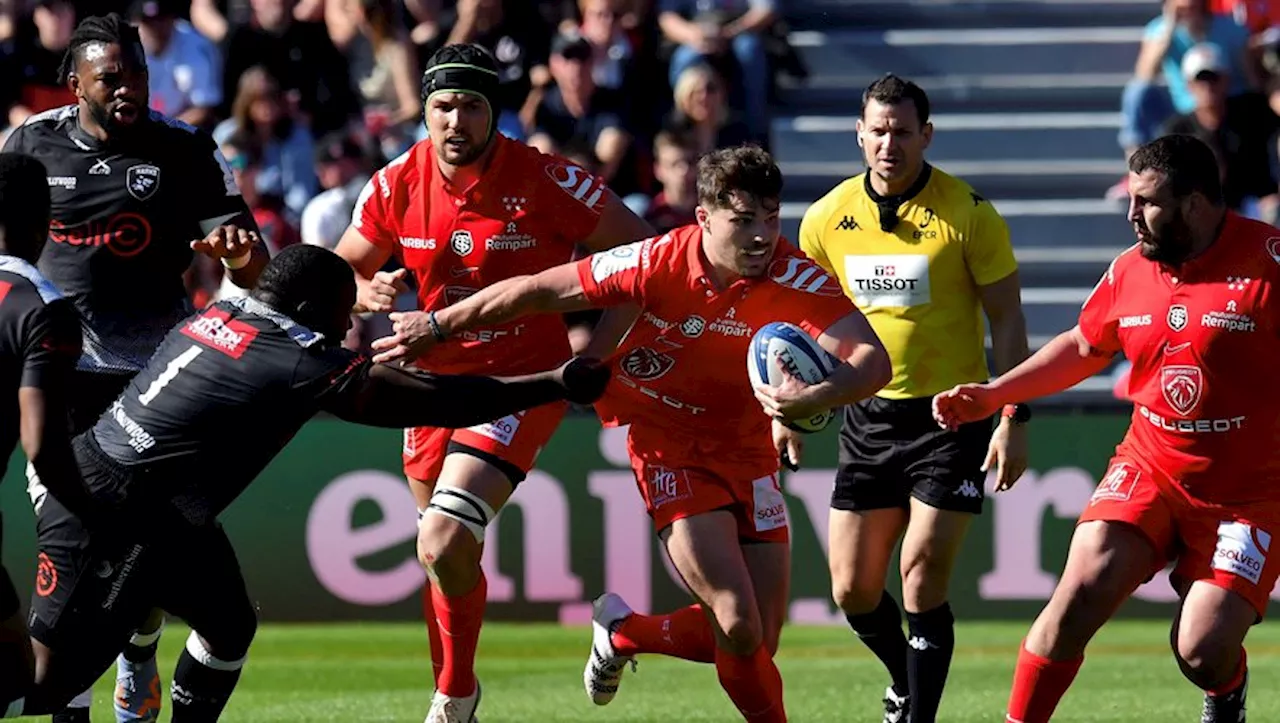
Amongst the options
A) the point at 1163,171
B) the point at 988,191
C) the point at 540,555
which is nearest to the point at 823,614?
the point at 540,555

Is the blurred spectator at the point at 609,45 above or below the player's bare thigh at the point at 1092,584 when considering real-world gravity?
above

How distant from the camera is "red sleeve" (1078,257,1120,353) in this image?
27.5ft

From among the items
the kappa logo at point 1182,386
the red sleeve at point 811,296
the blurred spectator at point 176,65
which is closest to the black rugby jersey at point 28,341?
the red sleeve at point 811,296

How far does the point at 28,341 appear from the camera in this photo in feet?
Result: 23.0

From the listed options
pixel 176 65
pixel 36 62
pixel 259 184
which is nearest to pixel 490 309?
pixel 259 184

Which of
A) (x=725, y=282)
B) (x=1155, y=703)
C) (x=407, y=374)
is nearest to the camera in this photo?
(x=407, y=374)

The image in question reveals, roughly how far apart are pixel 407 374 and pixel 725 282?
147cm

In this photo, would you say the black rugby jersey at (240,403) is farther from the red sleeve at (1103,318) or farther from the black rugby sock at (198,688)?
the red sleeve at (1103,318)

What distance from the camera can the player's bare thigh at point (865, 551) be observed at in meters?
9.91

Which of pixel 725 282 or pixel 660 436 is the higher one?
pixel 725 282

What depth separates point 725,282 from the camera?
8.57 metres

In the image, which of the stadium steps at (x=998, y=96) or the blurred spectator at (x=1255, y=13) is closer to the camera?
the blurred spectator at (x=1255, y=13)

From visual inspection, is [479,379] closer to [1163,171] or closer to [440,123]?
[440,123]

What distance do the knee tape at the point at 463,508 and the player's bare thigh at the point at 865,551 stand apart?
5.64 ft
